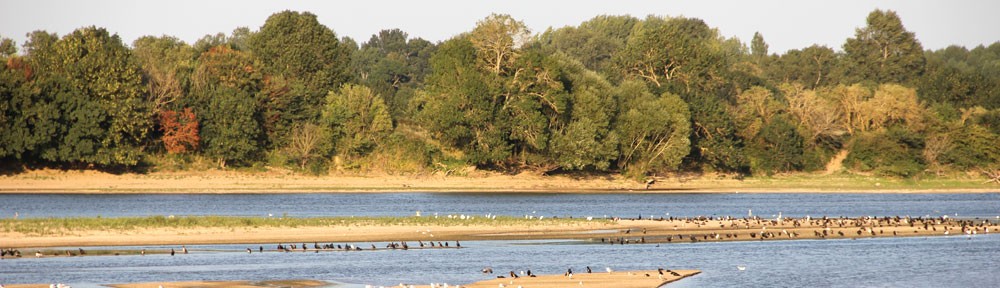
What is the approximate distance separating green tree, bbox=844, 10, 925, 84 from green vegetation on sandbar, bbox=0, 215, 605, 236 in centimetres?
9095

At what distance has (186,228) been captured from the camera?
51.0 metres

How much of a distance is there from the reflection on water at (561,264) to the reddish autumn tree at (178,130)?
135 feet

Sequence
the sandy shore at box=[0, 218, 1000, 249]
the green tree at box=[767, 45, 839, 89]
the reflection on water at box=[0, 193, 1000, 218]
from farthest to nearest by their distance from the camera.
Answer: the green tree at box=[767, 45, 839, 89] < the reflection on water at box=[0, 193, 1000, 218] < the sandy shore at box=[0, 218, 1000, 249]

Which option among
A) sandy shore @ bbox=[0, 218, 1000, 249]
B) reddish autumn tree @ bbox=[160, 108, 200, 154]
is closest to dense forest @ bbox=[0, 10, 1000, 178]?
reddish autumn tree @ bbox=[160, 108, 200, 154]

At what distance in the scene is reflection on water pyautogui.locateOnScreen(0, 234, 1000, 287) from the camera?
38.0m

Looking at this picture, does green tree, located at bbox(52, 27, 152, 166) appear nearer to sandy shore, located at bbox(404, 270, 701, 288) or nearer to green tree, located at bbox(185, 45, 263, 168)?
green tree, located at bbox(185, 45, 263, 168)

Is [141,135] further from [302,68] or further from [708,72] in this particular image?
[708,72]

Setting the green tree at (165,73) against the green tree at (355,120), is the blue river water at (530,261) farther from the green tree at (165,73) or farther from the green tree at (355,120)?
the green tree at (355,120)

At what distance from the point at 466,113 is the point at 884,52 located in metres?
74.7

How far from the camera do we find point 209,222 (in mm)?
52438

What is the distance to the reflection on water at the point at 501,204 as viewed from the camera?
66.0 m

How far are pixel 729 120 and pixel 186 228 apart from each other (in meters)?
57.6

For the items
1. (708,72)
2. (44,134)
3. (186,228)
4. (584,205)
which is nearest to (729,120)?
(708,72)

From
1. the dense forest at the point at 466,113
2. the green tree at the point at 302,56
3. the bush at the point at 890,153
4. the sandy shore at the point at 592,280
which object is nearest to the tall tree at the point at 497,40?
the dense forest at the point at 466,113
